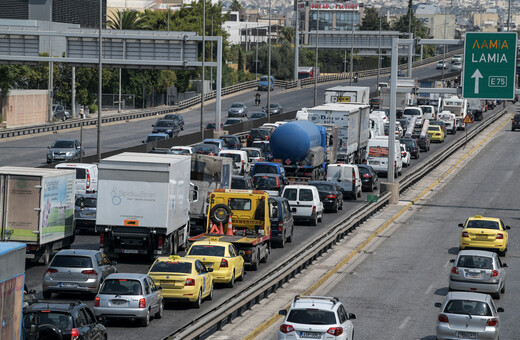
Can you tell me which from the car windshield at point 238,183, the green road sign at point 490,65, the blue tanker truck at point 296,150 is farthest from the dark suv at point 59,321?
the green road sign at point 490,65

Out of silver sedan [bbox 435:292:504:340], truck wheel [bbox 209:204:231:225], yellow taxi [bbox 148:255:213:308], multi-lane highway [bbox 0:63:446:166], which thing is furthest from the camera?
multi-lane highway [bbox 0:63:446:166]

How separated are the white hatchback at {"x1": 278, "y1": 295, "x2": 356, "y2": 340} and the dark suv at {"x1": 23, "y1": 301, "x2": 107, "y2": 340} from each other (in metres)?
4.13

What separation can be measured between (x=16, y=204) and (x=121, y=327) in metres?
8.71

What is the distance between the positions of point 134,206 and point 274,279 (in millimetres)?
5607

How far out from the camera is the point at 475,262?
32.2 meters

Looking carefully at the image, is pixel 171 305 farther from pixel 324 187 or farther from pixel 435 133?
pixel 435 133

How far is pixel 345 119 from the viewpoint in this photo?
2338 inches

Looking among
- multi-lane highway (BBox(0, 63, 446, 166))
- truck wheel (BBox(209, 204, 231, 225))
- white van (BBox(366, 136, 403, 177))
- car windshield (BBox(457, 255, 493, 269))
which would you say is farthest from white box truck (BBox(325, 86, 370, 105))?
car windshield (BBox(457, 255, 493, 269))

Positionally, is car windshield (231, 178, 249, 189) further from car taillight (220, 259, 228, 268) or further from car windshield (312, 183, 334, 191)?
car taillight (220, 259, 228, 268)

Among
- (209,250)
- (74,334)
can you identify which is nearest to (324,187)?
(209,250)

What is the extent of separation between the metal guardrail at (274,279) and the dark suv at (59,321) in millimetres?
2151

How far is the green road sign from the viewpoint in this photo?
4919cm

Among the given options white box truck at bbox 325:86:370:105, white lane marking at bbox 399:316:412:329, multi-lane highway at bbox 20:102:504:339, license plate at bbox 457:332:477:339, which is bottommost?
white lane marking at bbox 399:316:412:329

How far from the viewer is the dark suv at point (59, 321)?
20.9 metres
